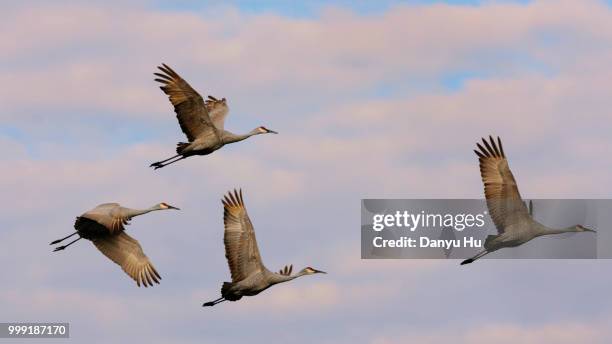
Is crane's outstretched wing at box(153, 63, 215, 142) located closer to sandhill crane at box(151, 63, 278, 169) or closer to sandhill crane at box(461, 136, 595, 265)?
sandhill crane at box(151, 63, 278, 169)

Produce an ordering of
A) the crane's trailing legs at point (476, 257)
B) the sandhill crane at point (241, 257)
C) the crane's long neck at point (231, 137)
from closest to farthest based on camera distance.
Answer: the sandhill crane at point (241, 257)
the crane's long neck at point (231, 137)
the crane's trailing legs at point (476, 257)

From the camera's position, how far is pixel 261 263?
48531 millimetres

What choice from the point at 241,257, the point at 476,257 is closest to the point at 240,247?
the point at 241,257

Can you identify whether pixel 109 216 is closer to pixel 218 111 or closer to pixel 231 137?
pixel 231 137

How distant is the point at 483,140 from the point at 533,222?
249cm

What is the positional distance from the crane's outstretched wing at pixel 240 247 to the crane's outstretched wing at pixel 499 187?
6106 mm

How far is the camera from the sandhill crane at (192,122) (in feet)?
160

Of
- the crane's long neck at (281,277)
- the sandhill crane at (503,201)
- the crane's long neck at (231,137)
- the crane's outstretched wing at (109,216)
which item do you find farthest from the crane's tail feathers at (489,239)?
the crane's outstretched wing at (109,216)

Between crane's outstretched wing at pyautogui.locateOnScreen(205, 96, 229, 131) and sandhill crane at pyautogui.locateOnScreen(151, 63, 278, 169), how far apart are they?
1438 mm

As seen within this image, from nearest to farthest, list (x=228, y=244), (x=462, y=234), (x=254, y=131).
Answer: (x=228, y=244) → (x=254, y=131) → (x=462, y=234)

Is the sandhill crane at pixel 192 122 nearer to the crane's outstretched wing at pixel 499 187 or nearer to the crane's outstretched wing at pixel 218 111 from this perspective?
the crane's outstretched wing at pixel 218 111

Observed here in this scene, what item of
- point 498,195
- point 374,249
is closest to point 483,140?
point 498,195

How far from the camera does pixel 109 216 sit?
4875 cm

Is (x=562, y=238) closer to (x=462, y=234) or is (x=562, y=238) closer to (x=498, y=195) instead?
(x=462, y=234)
